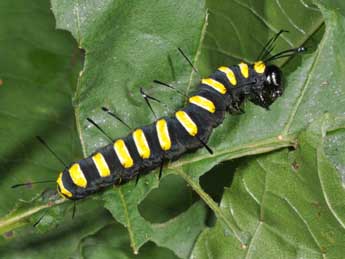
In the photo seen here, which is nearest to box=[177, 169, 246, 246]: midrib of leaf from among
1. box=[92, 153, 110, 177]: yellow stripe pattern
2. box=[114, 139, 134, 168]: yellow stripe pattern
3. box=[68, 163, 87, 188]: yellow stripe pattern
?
box=[114, 139, 134, 168]: yellow stripe pattern

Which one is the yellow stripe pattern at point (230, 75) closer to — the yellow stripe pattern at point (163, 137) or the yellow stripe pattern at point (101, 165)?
the yellow stripe pattern at point (163, 137)

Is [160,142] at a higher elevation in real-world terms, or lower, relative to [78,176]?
higher

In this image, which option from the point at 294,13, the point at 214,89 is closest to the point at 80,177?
the point at 214,89

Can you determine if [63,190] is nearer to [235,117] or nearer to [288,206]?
[235,117]

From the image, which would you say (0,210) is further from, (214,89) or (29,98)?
(214,89)

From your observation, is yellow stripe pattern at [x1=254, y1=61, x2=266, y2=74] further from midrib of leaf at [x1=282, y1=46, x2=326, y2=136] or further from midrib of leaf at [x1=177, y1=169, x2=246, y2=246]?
midrib of leaf at [x1=177, y1=169, x2=246, y2=246]

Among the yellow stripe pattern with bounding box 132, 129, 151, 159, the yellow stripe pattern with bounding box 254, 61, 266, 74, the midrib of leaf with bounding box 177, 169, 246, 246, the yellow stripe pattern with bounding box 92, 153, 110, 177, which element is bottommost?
the midrib of leaf with bounding box 177, 169, 246, 246

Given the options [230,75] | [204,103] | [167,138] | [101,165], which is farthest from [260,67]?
[101,165]

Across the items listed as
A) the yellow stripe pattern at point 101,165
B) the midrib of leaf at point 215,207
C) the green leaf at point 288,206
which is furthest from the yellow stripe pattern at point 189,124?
the yellow stripe pattern at point 101,165
